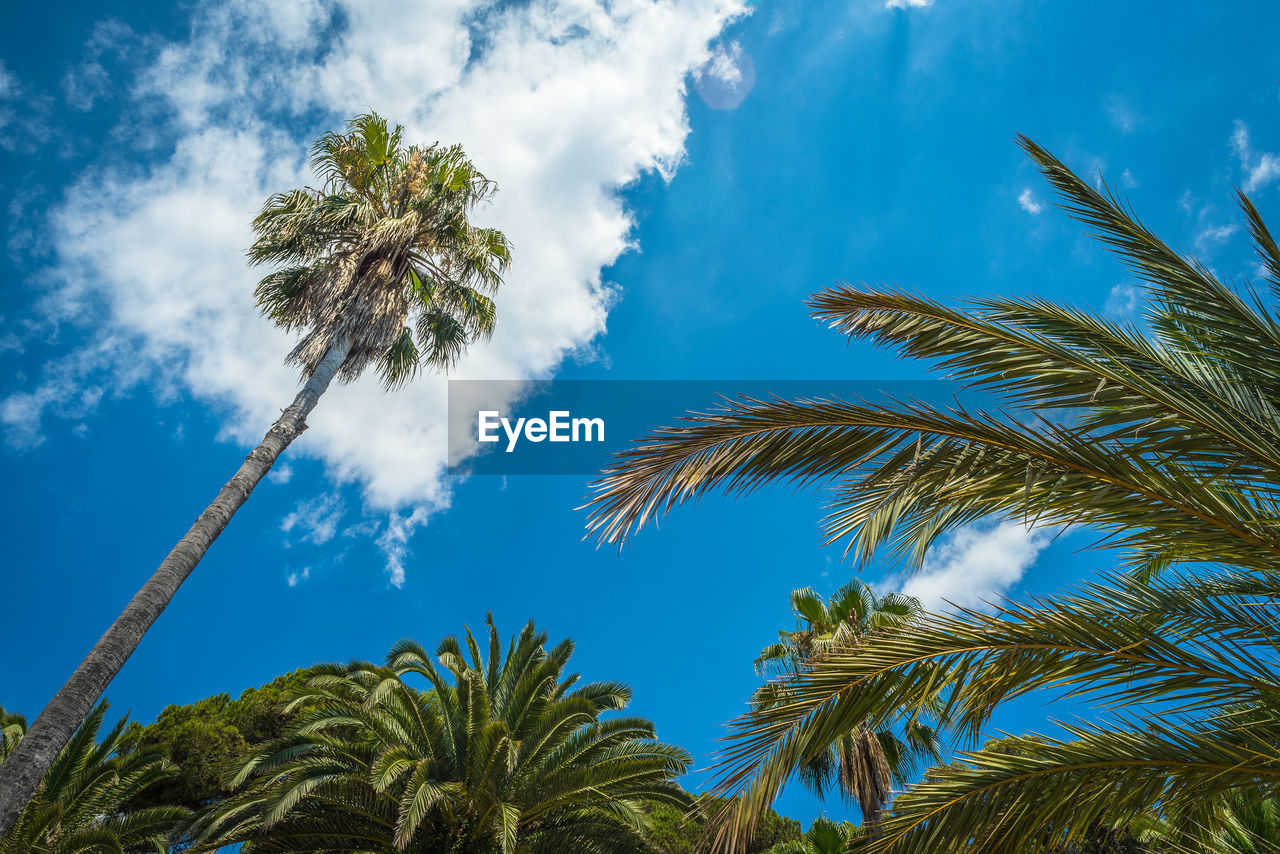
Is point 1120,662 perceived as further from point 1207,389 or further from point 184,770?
point 184,770

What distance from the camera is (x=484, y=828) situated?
12477mm

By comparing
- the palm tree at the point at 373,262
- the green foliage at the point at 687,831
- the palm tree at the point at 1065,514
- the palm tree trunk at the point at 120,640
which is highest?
the palm tree at the point at 373,262

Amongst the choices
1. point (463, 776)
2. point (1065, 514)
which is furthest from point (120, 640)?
point (1065, 514)

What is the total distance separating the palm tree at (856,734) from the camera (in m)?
13.7

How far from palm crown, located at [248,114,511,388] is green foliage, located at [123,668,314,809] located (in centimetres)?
988

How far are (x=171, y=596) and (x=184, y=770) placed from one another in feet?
40.8

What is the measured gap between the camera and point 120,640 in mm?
8352

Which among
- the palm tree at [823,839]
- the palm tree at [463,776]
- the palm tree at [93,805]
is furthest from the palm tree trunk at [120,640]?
the palm tree at [823,839]

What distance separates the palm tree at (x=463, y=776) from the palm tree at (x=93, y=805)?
4.99 feet

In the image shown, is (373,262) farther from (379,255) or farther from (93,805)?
(93,805)

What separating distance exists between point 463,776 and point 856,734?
7.25 meters

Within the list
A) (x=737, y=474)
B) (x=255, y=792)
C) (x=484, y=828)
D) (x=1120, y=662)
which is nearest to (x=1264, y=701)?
(x=1120, y=662)

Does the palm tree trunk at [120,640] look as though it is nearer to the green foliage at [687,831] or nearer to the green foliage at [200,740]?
the green foliage at [687,831]

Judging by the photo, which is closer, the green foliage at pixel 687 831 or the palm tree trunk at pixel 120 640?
the palm tree trunk at pixel 120 640
